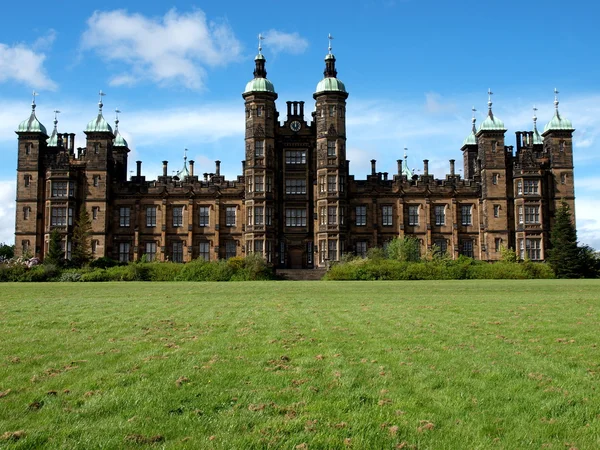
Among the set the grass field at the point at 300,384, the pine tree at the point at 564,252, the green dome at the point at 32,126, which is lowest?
the grass field at the point at 300,384

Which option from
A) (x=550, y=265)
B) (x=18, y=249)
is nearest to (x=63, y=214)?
(x=18, y=249)

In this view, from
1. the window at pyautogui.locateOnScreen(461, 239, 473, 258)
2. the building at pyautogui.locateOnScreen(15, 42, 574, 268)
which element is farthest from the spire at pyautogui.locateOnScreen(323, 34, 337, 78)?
the window at pyautogui.locateOnScreen(461, 239, 473, 258)

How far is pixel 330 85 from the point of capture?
58375 mm

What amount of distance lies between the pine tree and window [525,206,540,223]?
5661 mm

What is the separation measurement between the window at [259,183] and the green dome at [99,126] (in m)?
15.4

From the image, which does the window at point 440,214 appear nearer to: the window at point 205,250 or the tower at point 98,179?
the window at point 205,250

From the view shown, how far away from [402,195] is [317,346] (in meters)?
51.3

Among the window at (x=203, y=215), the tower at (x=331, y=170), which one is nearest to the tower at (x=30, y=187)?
the window at (x=203, y=215)

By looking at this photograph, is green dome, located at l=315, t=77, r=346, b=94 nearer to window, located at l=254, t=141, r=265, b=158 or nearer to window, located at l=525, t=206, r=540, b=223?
window, located at l=254, t=141, r=265, b=158

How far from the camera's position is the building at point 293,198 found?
58438mm

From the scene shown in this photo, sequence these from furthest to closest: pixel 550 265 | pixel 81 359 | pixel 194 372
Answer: pixel 550 265, pixel 81 359, pixel 194 372

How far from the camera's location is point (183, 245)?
61688mm

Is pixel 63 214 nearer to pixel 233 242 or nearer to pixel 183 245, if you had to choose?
pixel 183 245

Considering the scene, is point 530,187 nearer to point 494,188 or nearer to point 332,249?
point 494,188
